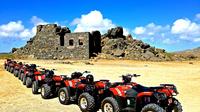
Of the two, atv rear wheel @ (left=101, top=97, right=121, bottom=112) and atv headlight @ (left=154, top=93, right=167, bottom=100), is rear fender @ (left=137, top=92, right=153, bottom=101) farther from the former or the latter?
atv rear wheel @ (left=101, top=97, right=121, bottom=112)

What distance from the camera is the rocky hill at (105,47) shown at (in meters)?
55.2

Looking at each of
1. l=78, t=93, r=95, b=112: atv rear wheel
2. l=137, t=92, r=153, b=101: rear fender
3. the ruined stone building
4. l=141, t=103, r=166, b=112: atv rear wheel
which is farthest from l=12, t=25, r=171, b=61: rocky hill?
l=141, t=103, r=166, b=112: atv rear wheel

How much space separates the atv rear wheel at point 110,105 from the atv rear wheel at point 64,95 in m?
2.71

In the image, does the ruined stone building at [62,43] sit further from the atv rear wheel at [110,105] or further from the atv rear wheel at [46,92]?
the atv rear wheel at [110,105]

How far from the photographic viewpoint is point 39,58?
59656 millimetres

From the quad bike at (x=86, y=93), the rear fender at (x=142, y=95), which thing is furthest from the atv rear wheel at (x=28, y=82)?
the rear fender at (x=142, y=95)

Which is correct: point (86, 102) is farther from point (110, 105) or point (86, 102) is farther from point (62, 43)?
point (62, 43)

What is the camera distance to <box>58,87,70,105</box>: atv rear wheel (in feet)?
42.8

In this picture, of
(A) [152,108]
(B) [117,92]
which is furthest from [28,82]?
(A) [152,108]

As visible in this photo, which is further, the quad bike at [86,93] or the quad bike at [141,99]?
the quad bike at [86,93]

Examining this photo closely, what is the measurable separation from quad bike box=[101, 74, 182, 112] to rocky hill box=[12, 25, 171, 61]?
42.4 meters

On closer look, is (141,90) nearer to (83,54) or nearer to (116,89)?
(116,89)

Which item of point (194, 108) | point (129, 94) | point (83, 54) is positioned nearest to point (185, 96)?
point (194, 108)

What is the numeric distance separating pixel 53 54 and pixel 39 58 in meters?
3.23
